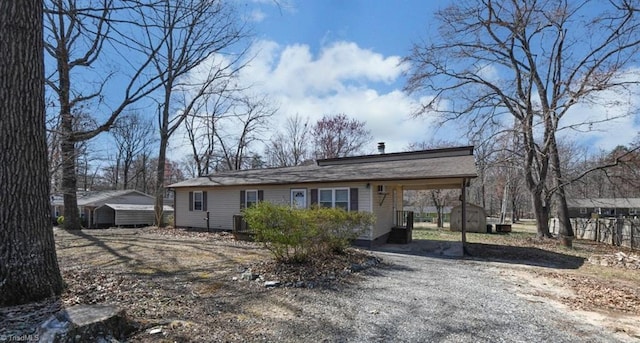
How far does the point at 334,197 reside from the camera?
486 inches

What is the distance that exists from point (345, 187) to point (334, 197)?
0.61 metres

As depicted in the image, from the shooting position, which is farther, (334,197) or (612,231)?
(612,231)

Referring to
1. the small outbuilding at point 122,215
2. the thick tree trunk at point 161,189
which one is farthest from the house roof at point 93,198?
the thick tree trunk at point 161,189

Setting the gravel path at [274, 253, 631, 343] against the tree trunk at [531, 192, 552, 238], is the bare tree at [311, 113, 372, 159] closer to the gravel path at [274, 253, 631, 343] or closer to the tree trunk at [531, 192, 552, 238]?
the tree trunk at [531, 192, 552, 238]

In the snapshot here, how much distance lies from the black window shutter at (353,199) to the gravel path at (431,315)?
502 centimetres

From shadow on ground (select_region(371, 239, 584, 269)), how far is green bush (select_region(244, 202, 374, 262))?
13.2 feet

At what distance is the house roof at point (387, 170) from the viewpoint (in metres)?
10.7

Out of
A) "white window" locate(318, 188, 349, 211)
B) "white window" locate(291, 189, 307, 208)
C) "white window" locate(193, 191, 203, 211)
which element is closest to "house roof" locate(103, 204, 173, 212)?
"white window" locate(193, 191, 203, 211)

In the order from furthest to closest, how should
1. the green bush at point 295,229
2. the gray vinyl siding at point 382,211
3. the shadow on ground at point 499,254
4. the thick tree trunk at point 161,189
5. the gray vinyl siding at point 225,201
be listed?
the thick tree trunk at point 161,189
the gray vinyl siding at point 225,201
the gray vinyl siding at point 382,211
the shadow on ground at point 499,254
the green bush at point 295,229

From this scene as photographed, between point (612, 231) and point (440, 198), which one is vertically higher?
point (440, 198)

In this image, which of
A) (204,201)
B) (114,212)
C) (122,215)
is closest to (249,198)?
(204,201)

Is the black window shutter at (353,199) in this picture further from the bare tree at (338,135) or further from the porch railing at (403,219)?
the bare tree at (338,135)

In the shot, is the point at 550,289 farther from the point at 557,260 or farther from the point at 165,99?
the point at 165,99

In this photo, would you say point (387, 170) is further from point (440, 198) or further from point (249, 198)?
point (440, 198)
